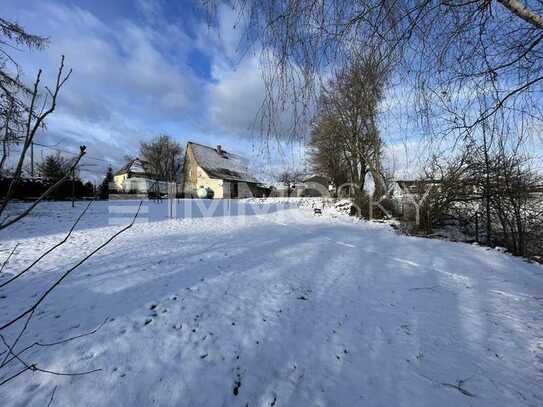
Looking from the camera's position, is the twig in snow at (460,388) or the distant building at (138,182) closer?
the twig in snow at (460,388)

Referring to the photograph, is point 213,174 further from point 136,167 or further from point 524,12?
point 524,12

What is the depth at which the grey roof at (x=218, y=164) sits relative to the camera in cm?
3166

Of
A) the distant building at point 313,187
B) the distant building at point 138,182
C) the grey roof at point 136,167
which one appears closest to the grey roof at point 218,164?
the distant building at point 138,182

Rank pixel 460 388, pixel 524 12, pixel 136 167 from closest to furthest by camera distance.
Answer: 1. pixel 524 12
2. pixel 460 388
3. pixel 136 167

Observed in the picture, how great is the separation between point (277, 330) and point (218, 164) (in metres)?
32.4

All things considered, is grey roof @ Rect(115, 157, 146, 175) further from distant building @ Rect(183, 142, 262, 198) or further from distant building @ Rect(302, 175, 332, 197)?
A: distant building @ Rect(302, 175, 332, 197)

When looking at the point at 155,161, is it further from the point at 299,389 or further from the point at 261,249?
the point at 299,389

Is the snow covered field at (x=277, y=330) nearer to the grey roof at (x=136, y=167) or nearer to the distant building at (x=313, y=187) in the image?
the distant building at (x=313, y=187)

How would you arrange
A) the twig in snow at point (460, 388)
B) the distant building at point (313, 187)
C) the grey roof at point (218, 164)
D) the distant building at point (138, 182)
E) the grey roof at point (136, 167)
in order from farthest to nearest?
the grey roof at point (136, 167) < the distant building at point (313, 187) < the grey roof at point (218, 164) < the distant building at point (138, 182) < the twig in snow at point (460, 388)

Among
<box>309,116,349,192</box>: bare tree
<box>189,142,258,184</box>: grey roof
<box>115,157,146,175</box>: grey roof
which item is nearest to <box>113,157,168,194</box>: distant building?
<box>115,157,146,175</box>: grey roof

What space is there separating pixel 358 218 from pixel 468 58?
11798 millimetres

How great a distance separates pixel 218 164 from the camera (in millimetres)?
34219

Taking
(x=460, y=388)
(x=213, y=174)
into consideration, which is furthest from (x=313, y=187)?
(x=460, y=388)

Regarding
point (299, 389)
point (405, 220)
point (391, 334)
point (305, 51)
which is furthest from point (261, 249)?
point (405, 220)
